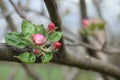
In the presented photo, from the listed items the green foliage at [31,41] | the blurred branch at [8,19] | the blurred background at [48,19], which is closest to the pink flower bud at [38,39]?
the green foliage at [31,41]

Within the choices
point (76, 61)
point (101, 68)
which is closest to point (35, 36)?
point (76, 61)

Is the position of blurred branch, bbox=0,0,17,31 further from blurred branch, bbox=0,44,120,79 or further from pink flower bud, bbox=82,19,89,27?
blurred branch, bbox=0,44,120,79

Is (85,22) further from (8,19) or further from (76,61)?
(76,61)

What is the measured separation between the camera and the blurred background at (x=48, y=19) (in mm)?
2041

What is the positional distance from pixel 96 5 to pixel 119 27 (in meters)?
0.56

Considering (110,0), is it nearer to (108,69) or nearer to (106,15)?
(106,15)

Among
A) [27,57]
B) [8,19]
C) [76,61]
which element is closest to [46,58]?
[27,57]

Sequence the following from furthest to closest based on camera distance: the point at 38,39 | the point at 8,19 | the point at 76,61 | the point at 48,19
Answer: the point at 48,19 < the point at 8,19 < the point at 76,61 < the point at 38,39

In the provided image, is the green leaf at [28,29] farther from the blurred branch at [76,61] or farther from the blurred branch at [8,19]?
the blurred branch at [8,19]

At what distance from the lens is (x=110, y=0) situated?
8.96ft

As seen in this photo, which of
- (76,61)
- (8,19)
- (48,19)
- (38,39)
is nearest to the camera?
(38,39)

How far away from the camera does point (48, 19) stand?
2.17 metres

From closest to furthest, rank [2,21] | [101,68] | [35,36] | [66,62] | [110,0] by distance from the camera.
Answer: [35,36], [66,62], [101,68], [2,21], [110,0]

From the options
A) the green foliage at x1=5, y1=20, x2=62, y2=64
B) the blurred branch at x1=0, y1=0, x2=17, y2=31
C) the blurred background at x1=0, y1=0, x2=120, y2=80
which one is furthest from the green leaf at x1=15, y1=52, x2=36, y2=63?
the blurred branch at x1=0, y1=0, x2=17, y2=31
